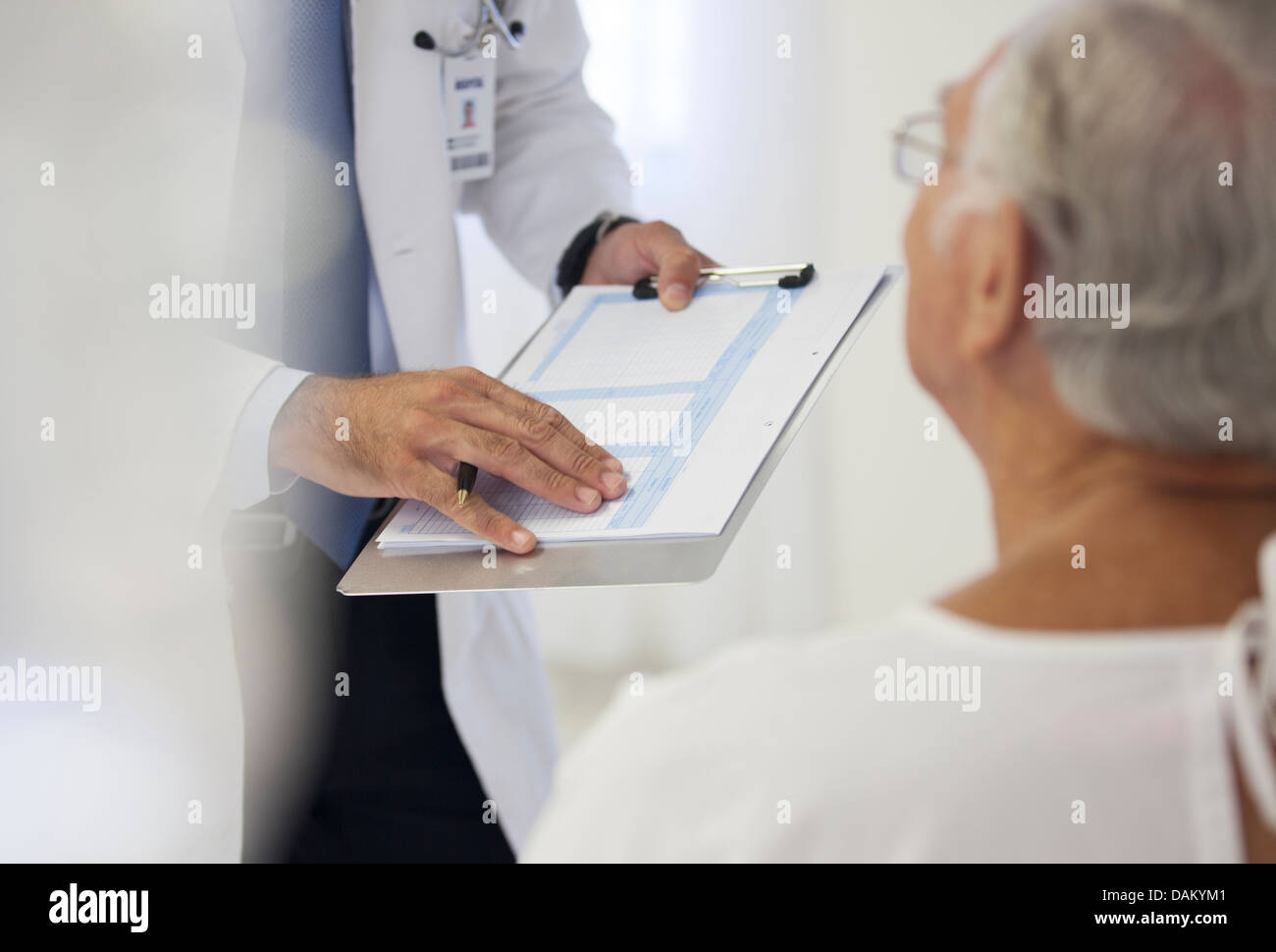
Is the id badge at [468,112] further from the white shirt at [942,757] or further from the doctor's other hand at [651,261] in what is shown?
the white shirt at [942,757]

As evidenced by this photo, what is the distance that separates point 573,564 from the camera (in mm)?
726

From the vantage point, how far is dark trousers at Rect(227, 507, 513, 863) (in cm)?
115

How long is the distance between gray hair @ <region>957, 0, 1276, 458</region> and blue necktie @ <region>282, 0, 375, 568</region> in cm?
62

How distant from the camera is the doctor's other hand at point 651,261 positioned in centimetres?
96

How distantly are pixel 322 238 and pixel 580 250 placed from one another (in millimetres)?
241

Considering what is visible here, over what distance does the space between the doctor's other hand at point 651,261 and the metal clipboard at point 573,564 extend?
20 cm

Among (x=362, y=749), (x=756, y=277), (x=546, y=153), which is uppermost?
(x=546, y=153)

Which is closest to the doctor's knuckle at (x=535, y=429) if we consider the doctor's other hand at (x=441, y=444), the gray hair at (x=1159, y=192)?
the doctor's other hand at (x=441, y=444)

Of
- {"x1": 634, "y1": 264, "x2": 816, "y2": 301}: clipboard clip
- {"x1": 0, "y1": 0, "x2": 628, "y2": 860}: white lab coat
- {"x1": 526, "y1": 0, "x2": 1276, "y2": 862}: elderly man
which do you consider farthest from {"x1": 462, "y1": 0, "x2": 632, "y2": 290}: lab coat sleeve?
{"x1": 526, "y1": 0, "x2": 1276, "y2": 862}: elderly man

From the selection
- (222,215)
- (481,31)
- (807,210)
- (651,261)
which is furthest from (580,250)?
(807,210)

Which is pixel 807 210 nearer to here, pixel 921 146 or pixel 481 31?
pixel 481 31

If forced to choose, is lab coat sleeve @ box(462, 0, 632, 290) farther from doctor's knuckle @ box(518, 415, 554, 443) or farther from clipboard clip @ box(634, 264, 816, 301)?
doctor's knuckle @ box(518, 415, 554, 443)
